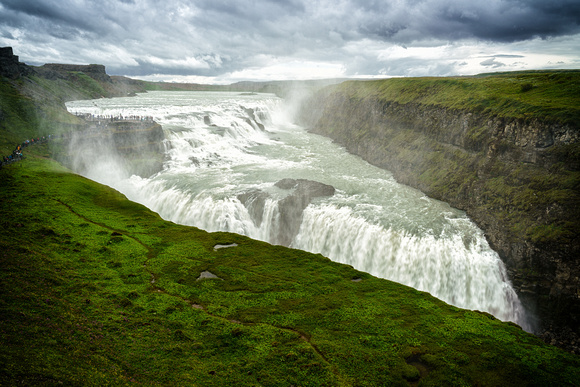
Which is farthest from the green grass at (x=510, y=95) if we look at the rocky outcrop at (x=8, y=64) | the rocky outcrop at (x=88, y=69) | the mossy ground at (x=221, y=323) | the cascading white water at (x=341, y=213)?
the rocky outcrop at (x=88, y=69)

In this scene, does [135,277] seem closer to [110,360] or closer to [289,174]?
[110,360]

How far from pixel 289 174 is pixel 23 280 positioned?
33555mm

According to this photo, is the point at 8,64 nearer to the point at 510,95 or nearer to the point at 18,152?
the point at 18,152

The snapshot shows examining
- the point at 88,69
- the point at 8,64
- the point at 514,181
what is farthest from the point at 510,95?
the point at 88,69

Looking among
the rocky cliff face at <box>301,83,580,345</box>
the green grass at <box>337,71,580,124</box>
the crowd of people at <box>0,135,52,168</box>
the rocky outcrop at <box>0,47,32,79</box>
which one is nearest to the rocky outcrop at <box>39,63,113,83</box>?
the rocky outcrop at <box>0,47,32,79</box>

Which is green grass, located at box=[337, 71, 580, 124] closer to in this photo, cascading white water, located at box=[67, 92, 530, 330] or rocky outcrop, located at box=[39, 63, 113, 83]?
cascading white water, located at box=[67, 92, 530, 330]

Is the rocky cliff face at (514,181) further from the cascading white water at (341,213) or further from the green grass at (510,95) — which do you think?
the cascading white water at (341,213)

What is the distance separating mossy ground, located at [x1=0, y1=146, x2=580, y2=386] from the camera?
39.4 feet

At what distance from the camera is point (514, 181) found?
31578 millimetres

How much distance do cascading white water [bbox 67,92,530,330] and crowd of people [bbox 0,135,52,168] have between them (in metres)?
6.68

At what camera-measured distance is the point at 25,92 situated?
6378 cm

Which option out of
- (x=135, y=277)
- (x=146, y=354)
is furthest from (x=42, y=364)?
(x=135, y=277)

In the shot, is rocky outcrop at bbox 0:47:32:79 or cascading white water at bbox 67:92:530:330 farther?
rocky outcrop at bbox 0:47:32:79

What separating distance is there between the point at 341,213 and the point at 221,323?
2033 centimetres
